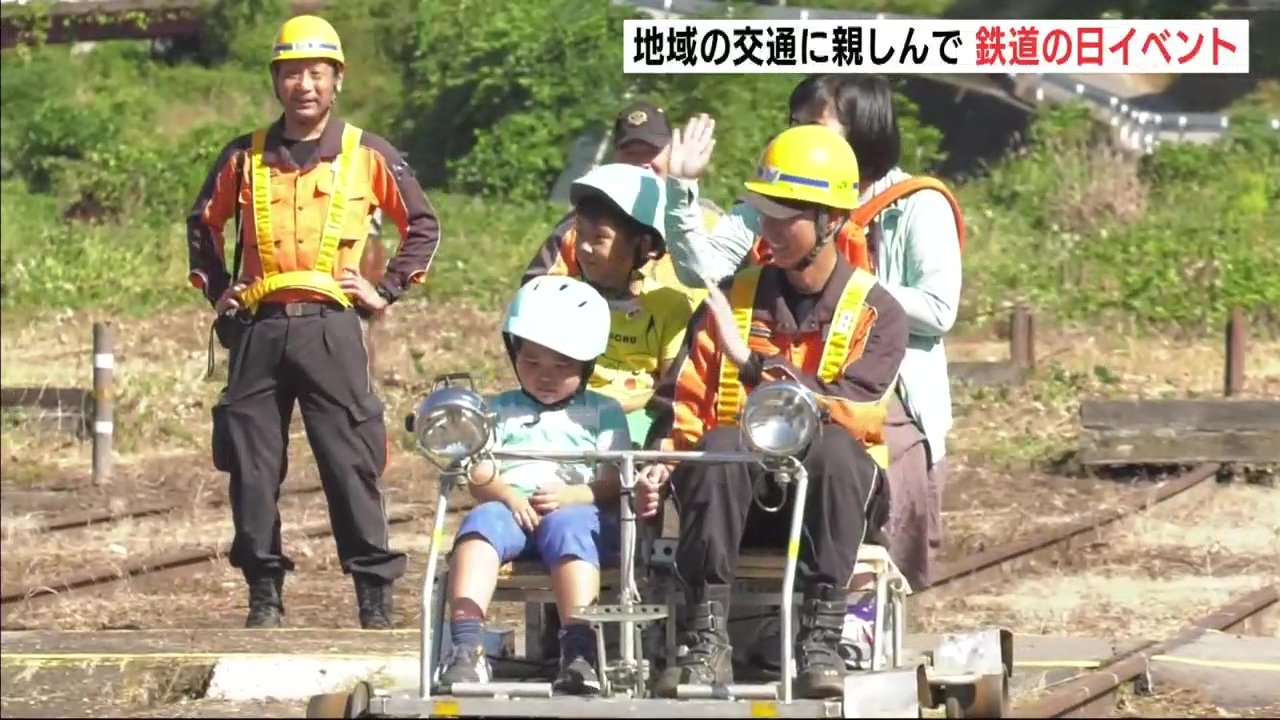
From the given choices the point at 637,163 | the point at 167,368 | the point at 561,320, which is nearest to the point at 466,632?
the point at 561,320

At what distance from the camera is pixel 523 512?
5.88 metres

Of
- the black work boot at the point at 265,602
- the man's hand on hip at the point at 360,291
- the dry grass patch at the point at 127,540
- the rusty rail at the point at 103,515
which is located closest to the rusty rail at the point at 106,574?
the dry grass patch at the point at 127,540

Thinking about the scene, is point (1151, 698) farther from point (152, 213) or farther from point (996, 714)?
point (152, 213)

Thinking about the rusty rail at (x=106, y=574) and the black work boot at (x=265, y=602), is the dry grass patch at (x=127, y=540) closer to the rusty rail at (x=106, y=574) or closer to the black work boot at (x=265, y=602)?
the rusty rail at (x=106, y=574)

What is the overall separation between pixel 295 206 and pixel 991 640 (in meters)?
3.03

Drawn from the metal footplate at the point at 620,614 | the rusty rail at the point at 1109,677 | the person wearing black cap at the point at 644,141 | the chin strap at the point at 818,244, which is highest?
the person wearing black cap at the point at 644,141

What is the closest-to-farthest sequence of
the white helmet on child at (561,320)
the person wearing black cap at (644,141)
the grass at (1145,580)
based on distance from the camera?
the white helmet on child at (561,320) < the person wearing black cap at (644,141) < the grass at (1145,580)

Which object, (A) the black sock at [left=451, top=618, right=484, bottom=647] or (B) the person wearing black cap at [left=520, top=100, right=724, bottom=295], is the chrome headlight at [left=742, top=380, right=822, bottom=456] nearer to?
(A) the black sock at [left=451, top=618, right=484, bottom=647]

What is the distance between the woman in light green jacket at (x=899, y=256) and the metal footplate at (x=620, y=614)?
3.29 feet

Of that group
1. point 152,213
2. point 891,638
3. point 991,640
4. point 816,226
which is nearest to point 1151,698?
point 991,640

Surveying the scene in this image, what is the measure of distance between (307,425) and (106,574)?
2251 millimetres

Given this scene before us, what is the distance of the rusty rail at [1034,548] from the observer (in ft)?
33.6

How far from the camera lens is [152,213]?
27.5 meters
